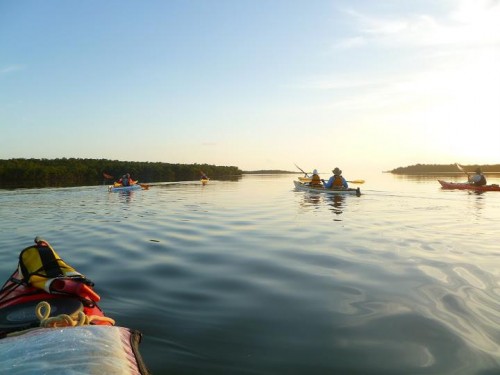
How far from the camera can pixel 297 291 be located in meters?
6.20

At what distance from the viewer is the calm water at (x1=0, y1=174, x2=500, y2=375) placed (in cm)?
404

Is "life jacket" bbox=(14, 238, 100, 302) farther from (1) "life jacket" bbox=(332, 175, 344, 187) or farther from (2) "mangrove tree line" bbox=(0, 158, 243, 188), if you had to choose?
(2) "mangrove tree line" bbox=(0, 158, 243, 188)

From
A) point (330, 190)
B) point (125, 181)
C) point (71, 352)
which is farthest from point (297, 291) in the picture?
point (125, 181)

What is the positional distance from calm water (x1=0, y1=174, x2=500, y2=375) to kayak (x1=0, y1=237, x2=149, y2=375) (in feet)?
2.57

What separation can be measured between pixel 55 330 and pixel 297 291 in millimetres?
3894

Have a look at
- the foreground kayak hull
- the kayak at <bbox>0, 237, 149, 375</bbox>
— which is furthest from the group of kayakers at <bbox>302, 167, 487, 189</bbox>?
the foreground kayak hull

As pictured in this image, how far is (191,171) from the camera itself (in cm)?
7831

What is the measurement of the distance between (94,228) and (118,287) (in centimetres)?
737

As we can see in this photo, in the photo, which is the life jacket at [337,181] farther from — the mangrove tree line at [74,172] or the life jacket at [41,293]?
the mangrove tree line at [74,172]

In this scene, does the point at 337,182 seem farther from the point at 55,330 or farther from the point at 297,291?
the point at 55,330

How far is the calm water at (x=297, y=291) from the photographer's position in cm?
404

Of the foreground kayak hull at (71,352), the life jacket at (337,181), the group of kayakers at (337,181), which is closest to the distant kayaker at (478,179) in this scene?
the group of kayakers at (337,181)

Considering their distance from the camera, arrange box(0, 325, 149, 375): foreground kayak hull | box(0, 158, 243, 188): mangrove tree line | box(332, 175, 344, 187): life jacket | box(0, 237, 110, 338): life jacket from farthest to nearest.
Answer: box(0, 158, 243, 188): mangrove tree line < box(332, 175, 344, 187): life jacket < box(0, 237, 110, 338): life jacket < box(0, 325, 149, 375): foreground kayak hull

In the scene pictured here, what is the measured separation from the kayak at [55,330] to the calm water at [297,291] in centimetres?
78
